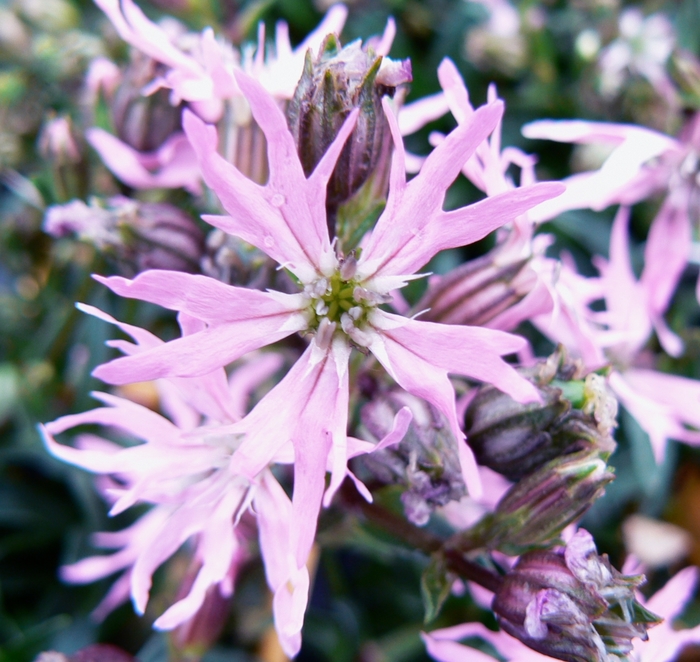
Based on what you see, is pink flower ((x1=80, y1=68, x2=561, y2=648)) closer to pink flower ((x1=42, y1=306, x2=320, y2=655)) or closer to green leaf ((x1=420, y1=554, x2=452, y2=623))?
pink flower ((x1=42, y1=306, x2=320, y2=655))

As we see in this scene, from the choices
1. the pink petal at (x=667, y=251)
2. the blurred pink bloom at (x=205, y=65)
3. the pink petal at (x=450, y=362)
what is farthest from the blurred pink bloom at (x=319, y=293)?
the pink petal at (x=667, y=251)

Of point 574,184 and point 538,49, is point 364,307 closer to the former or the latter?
point 574,184

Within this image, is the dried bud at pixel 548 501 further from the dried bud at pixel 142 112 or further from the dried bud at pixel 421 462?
the dried bud at pixel 142 112

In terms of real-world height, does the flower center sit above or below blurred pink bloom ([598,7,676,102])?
below

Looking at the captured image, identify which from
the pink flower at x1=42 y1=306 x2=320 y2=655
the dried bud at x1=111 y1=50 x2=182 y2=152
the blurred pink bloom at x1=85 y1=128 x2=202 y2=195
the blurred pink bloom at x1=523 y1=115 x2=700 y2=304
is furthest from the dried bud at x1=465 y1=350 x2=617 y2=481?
the dried bud at x1=111 y1=50 x2=182 y2=152

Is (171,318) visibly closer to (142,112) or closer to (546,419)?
(142,112)

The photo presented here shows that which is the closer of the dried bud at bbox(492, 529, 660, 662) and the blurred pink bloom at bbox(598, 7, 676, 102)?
the dried bud at bbox(492, 529, 660, 662)
